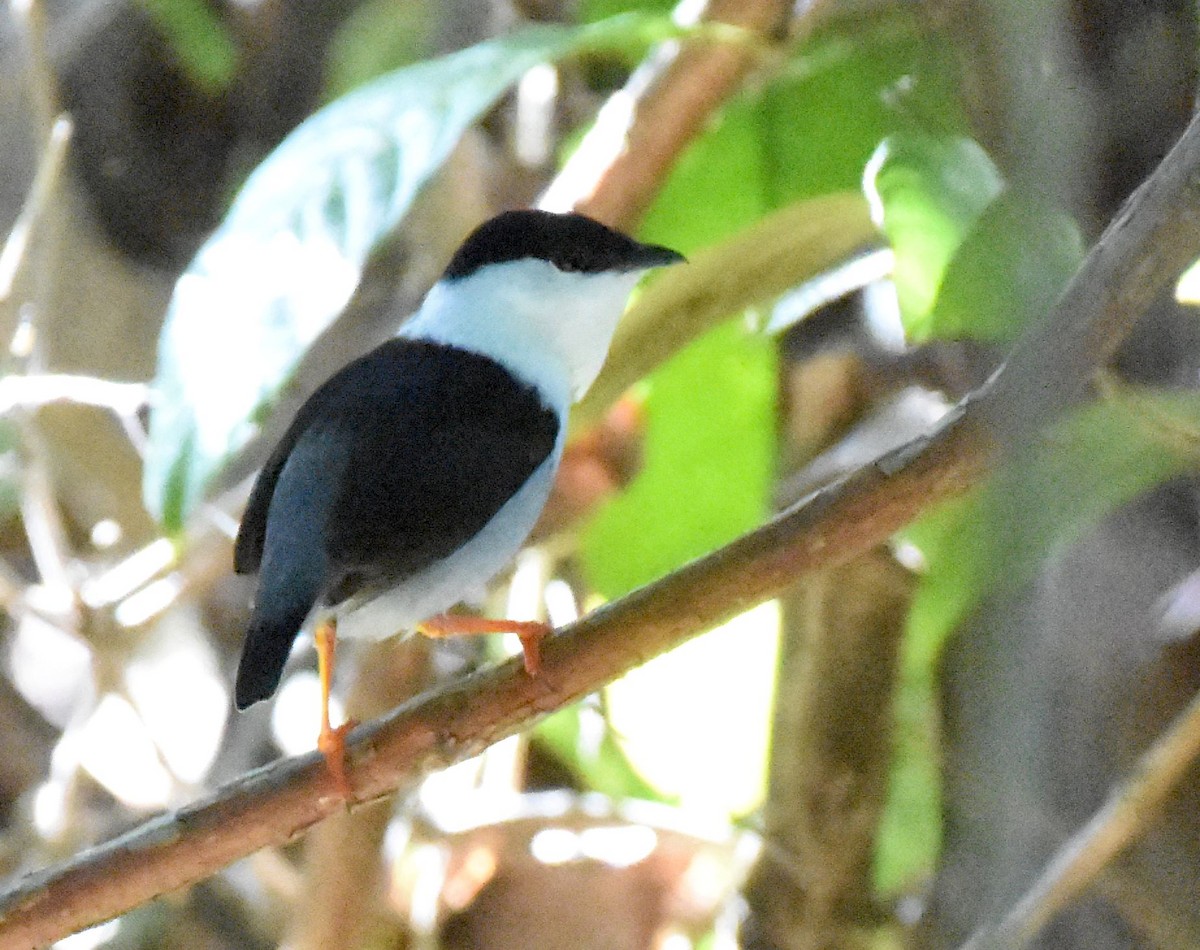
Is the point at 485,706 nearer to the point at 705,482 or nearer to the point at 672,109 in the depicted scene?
the point at 705,482

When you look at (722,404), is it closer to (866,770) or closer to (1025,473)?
(866,770)

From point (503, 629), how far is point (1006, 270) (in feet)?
2.12

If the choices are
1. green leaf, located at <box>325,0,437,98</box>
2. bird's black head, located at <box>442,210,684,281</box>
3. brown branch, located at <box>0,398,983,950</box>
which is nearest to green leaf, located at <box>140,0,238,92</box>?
green leaf, located at <box>325,0,437,98</box>

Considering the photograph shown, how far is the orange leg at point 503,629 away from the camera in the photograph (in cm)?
126

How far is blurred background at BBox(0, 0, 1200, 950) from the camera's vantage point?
53.1 inches

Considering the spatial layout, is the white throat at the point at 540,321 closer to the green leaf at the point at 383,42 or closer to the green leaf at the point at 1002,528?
the green leaf at the point at 1002,528

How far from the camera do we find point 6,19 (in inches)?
118

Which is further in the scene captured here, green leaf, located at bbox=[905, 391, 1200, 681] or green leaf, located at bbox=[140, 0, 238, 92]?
green leaf, located at bbox=[140, 0, 238, 92]

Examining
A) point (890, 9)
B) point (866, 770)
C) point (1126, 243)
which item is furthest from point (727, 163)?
point (1126, 243)

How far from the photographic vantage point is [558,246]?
1718 millimetres

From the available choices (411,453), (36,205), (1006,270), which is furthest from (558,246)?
(1006,270)

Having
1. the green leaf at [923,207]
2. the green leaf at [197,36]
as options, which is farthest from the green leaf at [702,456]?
the green leaf at [197,36]

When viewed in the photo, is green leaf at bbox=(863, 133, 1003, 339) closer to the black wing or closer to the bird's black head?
the bird's black head

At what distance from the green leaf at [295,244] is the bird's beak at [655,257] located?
0.23 meters
